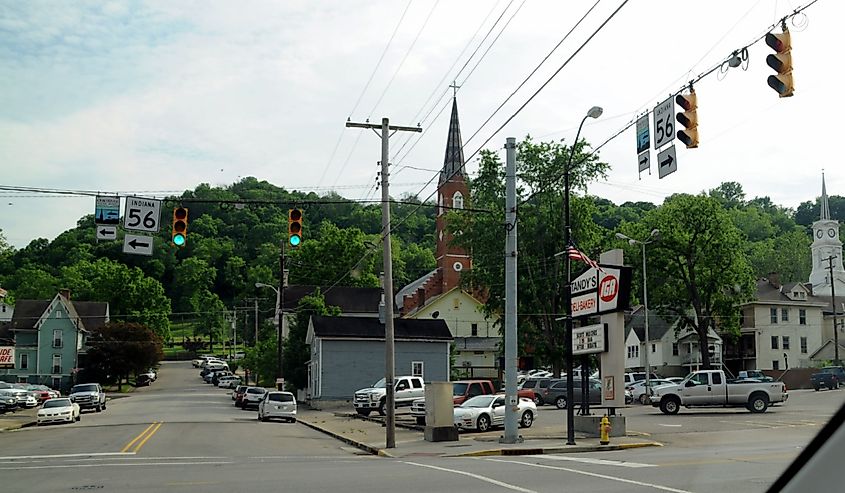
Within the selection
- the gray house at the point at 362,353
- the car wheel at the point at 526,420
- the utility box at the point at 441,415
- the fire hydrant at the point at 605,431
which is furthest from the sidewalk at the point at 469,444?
the gray house at the point at 362,353

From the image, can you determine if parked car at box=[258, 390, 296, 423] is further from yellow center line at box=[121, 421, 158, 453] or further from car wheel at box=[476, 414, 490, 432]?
car wheel at box=[476, 414, 490, 432]

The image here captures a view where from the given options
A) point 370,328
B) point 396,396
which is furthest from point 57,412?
point 370,328

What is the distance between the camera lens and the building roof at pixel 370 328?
5803 centimetres

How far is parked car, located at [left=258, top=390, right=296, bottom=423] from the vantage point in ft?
141

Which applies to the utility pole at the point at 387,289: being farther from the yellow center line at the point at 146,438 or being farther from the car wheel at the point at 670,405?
the car wheel at the point at 670,405

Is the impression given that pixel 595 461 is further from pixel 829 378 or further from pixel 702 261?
pixel 702 261

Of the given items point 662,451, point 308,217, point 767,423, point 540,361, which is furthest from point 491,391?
point 308,217

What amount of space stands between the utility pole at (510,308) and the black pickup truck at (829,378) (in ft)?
126

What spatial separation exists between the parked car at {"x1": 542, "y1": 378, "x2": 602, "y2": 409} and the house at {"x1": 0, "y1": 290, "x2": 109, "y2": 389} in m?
60.7

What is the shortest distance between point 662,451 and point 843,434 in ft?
71.3

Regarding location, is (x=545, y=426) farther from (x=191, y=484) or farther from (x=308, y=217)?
(x=308, y=217)

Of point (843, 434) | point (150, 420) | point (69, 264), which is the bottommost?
point (150, 420)

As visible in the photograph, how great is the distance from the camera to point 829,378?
192 feet

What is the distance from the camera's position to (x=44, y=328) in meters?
92.4
